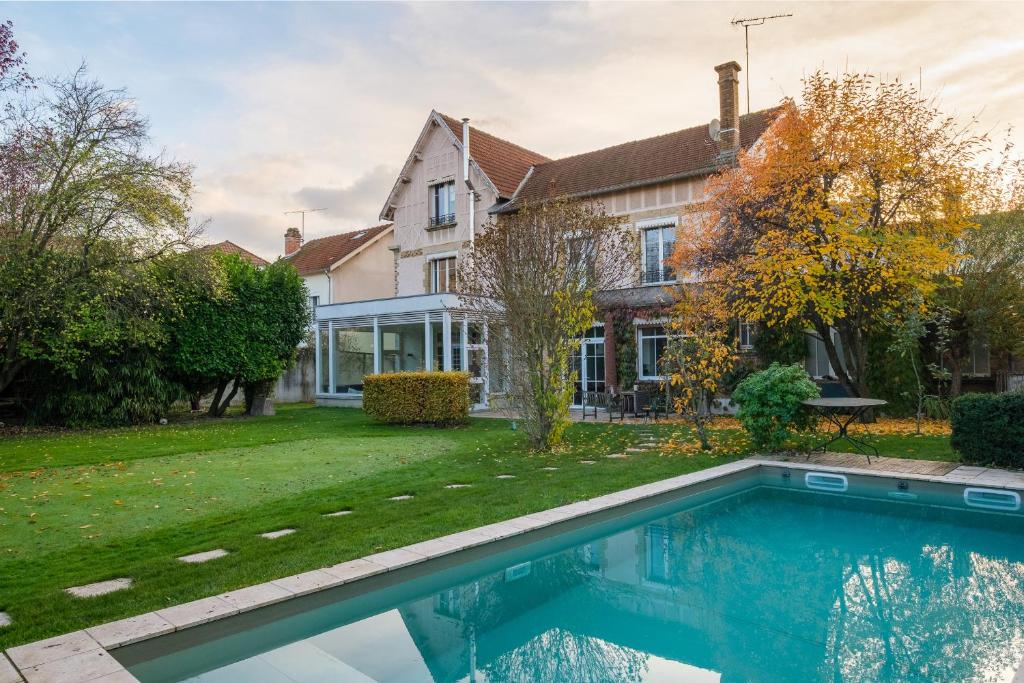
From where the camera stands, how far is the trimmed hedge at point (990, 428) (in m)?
8.06

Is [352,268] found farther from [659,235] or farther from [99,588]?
[99,588]

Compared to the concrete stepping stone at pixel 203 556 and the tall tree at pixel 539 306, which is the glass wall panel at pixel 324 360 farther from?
the concrete stepping stone at pixel 203 556

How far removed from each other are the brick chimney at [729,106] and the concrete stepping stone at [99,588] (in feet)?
58.2

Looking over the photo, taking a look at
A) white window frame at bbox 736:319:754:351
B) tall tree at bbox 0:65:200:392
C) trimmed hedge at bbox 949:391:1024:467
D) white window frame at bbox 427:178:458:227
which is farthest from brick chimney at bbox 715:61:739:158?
tall tree at bbox 0:65:200:392

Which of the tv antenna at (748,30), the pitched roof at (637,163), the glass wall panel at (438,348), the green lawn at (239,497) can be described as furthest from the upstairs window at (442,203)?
the green lawn at (239,497)

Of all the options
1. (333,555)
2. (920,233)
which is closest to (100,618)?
(333,555)

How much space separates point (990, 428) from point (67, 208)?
671 inches

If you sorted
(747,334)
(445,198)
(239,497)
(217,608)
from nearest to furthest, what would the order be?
1. (217,608)
2. (239,497)
3. (747,334)
4. (445,198)

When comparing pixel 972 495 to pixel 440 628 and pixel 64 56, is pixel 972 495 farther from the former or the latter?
pixel 64 56

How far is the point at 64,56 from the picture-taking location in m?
13.5

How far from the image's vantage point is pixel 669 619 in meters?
4.28

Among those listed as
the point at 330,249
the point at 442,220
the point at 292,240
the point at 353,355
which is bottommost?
the point at 353,355

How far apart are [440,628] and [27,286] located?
13.2m

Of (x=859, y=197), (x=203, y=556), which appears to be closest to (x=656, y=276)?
(x=859, y=197)
